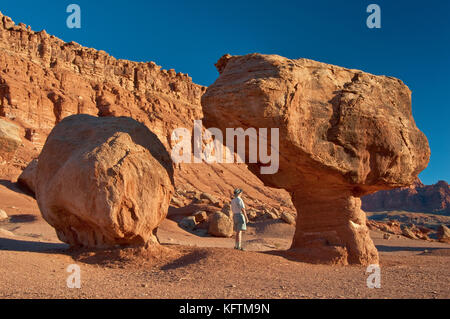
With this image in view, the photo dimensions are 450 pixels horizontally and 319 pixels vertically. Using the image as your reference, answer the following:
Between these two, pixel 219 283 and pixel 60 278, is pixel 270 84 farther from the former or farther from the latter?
pixel 60 278

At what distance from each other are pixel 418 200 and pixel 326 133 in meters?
89.4

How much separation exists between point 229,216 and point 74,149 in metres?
10.3

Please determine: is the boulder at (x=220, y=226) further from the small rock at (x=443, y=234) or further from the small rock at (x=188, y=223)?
the small rock at (x=443, y=234)

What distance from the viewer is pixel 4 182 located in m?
18.1

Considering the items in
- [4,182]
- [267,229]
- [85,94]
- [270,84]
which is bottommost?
[267,229]

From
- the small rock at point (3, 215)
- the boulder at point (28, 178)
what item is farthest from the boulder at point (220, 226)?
the boulder at point (28, 178)

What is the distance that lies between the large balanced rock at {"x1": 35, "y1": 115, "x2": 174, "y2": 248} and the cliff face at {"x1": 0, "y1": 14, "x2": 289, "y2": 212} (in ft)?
60.6

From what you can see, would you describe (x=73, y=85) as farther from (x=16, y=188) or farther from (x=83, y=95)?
(x=16, y=188)

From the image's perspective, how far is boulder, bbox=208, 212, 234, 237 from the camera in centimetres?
1589

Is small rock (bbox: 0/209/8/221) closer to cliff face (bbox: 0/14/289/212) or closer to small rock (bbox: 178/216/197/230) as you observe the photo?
small rock (bbox: 178/216/197/230)

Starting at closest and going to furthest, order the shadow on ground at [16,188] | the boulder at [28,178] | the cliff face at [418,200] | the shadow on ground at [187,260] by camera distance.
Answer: the shadow on ground at [187,260] → the boulder at [28,178] → the shadow on ground at [16,188] → the cliff face at [418,200]

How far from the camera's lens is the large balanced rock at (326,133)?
7387 mm

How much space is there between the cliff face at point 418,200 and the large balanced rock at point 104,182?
8611 cm
